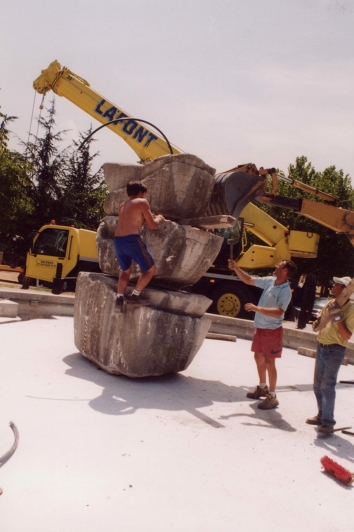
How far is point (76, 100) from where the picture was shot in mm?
13570

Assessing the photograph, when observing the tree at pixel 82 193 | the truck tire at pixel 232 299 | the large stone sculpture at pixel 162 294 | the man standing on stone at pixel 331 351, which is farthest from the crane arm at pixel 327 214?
the tree at pixel 82 193

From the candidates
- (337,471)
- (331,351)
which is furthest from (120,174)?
(337,471)

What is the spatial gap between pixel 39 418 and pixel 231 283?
8672mm

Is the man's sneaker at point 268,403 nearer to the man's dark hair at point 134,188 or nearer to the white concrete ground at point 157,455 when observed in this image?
the white concrete ground at point 157,455

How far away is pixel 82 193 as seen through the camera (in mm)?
22953

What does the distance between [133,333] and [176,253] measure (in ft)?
3.17

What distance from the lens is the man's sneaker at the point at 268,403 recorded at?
501 centimetres

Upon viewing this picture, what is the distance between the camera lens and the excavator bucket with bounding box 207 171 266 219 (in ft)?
21.1

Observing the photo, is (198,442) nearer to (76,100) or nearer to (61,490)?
(61,490)

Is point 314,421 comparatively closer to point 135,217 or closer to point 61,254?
point 135,217

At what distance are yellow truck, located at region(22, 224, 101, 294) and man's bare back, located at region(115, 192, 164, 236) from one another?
9.01 metres

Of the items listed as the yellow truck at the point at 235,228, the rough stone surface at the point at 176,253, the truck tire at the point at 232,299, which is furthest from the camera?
the truck tire at the point at 232,299

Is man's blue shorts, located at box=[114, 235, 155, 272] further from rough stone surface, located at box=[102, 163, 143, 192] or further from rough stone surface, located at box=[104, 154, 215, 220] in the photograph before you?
rough stone surface, located at box=[102, 163, 143, 192]

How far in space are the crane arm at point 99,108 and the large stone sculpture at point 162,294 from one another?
689cm
